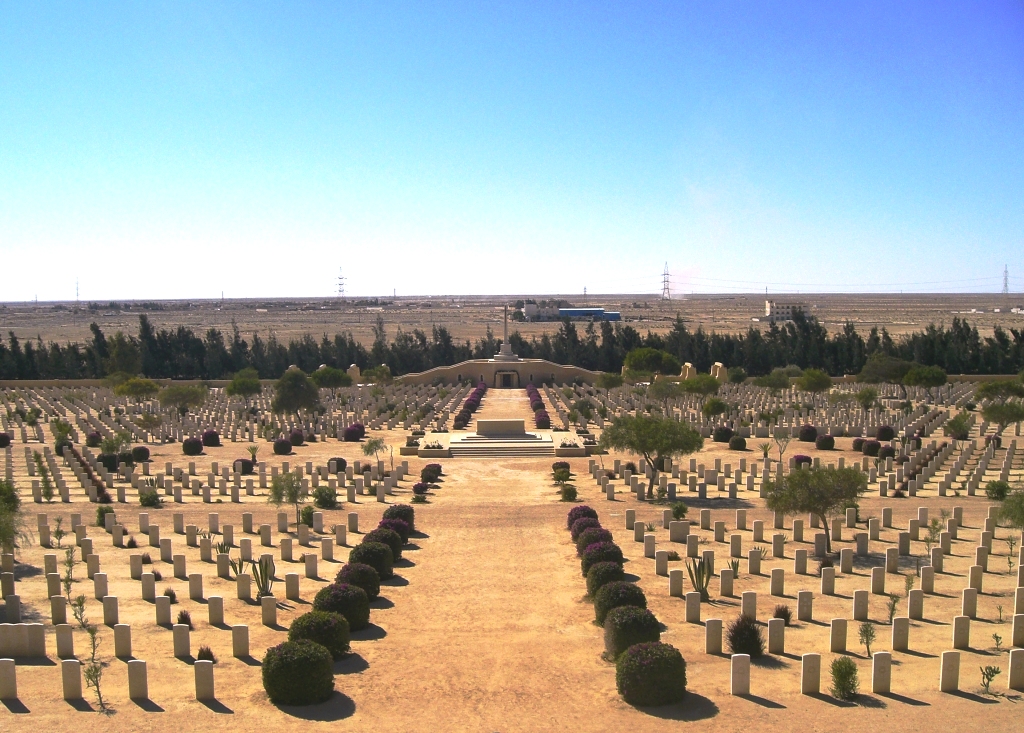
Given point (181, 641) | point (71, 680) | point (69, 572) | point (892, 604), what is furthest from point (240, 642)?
point (892, 604)

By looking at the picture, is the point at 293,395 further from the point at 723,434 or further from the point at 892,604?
the point at 892,604

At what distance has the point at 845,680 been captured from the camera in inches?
480

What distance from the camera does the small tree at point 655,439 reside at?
93.0ft

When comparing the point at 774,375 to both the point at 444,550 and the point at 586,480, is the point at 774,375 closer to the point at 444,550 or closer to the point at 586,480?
the point at 586,480

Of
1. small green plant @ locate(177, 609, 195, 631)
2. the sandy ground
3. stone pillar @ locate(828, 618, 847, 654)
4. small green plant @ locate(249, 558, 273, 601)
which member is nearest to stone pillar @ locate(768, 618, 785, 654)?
the sandy ground

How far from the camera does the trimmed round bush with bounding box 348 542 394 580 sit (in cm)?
1805

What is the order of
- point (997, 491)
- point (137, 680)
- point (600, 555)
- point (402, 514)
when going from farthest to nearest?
point (997, 491)
point (402, 514)
point (600, 555)
point (137, 680)

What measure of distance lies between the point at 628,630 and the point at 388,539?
7.39 m

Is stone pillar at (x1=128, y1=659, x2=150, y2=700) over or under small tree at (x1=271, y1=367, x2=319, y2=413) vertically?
Answer: under

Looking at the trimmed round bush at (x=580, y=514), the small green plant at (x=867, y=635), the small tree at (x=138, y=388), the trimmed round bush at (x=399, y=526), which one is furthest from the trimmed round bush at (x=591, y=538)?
the small tree at (x=138, y=388)

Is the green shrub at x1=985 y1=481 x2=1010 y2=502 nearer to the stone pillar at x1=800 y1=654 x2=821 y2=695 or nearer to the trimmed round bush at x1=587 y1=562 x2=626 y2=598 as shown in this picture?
the trimmed round bush at x1=587 y1=562 x2=626 y2=598

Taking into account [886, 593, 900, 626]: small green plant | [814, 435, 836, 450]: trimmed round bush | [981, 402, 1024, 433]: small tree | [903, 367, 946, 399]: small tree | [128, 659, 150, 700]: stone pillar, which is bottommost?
[814, 435, 836, 450]: trimmed round bush

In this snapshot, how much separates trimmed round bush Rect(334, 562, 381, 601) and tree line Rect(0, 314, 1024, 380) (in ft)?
165

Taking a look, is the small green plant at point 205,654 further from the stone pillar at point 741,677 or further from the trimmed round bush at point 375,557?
the stone pillar at point 741,677
